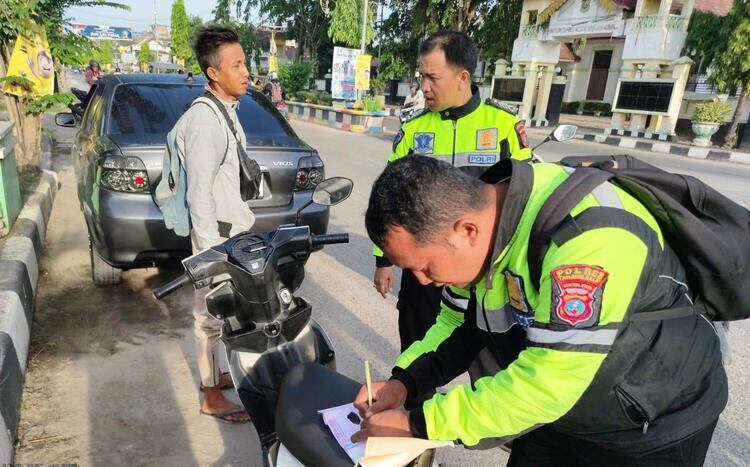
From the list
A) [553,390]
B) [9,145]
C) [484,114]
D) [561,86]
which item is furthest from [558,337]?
[561,86]

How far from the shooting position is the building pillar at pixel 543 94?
2000 centimetres

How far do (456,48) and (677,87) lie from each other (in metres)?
16.1

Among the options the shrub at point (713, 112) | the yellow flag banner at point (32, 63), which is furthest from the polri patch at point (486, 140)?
the shrub at point (713, 112)

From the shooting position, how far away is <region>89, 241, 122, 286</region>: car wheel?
11.7 feet

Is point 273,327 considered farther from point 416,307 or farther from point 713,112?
point 713,112

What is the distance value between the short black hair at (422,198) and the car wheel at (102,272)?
317cm

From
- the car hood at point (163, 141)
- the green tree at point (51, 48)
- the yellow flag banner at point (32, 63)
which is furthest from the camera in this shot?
the yellow flag banner at point (32, 63)

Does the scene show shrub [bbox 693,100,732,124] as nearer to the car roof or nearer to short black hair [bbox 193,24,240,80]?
the car roof

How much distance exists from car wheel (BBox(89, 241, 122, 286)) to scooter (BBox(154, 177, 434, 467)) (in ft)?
7.60

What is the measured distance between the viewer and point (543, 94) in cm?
2025

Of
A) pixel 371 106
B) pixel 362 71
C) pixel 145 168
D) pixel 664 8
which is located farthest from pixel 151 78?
pixel 664 8

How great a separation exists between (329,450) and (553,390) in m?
0.54

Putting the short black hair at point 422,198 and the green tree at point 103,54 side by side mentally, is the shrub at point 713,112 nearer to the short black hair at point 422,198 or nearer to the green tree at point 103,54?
the green tree at point 103,54

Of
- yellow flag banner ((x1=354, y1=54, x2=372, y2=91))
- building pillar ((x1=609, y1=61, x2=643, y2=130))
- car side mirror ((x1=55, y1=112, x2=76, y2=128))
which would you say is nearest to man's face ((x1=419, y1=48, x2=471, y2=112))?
car side mirror ((x1=55, y1=112, x2=76, y2=128))
